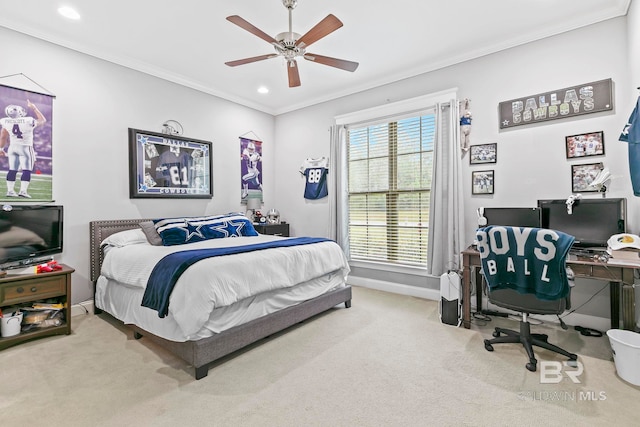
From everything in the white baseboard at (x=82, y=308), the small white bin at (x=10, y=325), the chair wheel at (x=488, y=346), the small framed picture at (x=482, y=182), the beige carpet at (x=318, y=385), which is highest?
the small framed picture at (x=482, y=182)

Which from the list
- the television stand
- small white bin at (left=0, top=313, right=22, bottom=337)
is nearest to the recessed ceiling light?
the television stand

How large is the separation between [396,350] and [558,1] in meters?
3.36

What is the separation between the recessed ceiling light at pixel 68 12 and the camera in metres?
2.77

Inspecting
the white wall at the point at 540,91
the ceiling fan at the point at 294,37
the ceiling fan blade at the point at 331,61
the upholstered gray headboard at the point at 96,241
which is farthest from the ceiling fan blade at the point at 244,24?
the upholstered gray headboard at the point at 96,241

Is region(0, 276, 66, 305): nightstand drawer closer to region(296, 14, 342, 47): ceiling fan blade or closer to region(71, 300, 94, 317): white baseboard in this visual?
region(71, 300, 94, 317): white baseboard

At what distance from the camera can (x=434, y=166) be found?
3805 millimetres

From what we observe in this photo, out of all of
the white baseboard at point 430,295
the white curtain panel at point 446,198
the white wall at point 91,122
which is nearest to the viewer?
the white baseboard at point 430,295

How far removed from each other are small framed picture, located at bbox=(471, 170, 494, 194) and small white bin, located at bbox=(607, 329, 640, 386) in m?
1.74

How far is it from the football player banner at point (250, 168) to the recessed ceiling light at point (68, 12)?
2482mm

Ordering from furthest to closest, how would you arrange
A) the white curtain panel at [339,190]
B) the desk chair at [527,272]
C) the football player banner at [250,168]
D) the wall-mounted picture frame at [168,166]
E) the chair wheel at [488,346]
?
1. the football player banner at [250,168]
2. the white curtain panel at [339,190]
3. the wall-mounted picture frame at [168,166]
4. the chair wheel at [488,346]
5. the desk chair at [527,272]

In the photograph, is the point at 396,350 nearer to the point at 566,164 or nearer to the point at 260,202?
the point at 566,164

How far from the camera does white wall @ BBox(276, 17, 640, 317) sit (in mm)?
2809

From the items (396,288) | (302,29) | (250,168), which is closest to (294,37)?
(302,29)

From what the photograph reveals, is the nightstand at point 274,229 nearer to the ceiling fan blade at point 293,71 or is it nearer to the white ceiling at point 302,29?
the white ceiling at point 302,29
